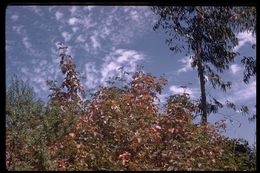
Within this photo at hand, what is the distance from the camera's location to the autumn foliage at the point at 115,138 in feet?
26.7

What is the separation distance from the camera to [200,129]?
29.8 ft

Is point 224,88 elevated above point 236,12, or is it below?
below

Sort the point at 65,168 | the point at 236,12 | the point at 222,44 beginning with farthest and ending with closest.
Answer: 1. the point at 222,44
2. the point at 236,12
3. the point at 65,168

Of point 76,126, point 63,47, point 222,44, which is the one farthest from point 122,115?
point 222,44

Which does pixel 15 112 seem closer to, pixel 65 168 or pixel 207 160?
pixel 65 168

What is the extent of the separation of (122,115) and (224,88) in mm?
6684

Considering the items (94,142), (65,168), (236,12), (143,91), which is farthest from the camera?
(236,12)

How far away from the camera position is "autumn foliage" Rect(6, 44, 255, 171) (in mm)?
8141

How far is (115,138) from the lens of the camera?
8.56 m

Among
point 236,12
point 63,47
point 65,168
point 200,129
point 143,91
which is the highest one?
point 236,12

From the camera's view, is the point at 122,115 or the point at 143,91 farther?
the point at 143,91

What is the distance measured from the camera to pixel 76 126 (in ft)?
29.2

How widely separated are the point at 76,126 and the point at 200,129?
267 cm

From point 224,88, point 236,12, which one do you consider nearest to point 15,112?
point 236,12
